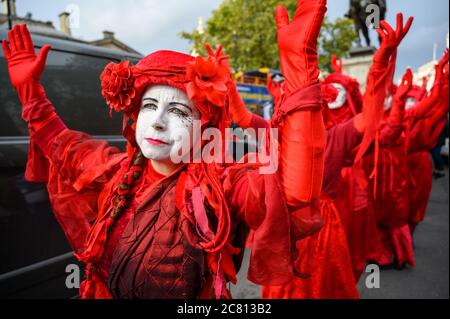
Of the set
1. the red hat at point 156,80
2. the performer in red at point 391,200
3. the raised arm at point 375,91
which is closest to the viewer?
the red hat at point 156,80

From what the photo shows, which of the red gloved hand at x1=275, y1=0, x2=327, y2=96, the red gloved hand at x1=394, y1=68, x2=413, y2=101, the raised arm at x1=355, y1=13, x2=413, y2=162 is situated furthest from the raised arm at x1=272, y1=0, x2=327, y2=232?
the red gloved hand at x1=394, y1=68, x2=413, y2=101

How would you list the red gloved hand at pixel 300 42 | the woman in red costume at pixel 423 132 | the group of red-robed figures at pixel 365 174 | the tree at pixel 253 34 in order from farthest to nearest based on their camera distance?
the tree at pixel 253 34
the woman in red costume at pixel 423 132
the group of red-robed figures at pixel 365 174
the red gloved hand at pixel 300 42

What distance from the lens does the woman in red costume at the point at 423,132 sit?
11.6 feet

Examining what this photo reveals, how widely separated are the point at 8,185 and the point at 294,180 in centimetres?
158

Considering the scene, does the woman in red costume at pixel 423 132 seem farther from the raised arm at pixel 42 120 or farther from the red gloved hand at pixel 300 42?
the raised arm at pixel 42 120

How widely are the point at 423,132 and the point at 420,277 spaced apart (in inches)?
64.2

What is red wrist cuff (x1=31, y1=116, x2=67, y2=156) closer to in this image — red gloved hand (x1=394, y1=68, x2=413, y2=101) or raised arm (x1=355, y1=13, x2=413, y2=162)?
raised arm (x1=355, y1=13, x2=413, y2=162)

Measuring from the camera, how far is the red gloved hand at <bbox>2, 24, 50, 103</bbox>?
58.0 inches

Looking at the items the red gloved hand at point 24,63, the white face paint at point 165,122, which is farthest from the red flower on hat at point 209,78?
the red gloved hand at point 24,63

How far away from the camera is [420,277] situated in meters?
3.80

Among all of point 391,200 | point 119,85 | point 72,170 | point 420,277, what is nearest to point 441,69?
point 391,200

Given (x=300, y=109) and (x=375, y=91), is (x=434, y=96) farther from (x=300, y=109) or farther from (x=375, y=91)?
(x=300, y=109)

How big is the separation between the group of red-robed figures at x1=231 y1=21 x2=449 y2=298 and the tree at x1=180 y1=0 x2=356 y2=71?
8.63 meters

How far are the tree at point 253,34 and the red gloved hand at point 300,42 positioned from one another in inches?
446
